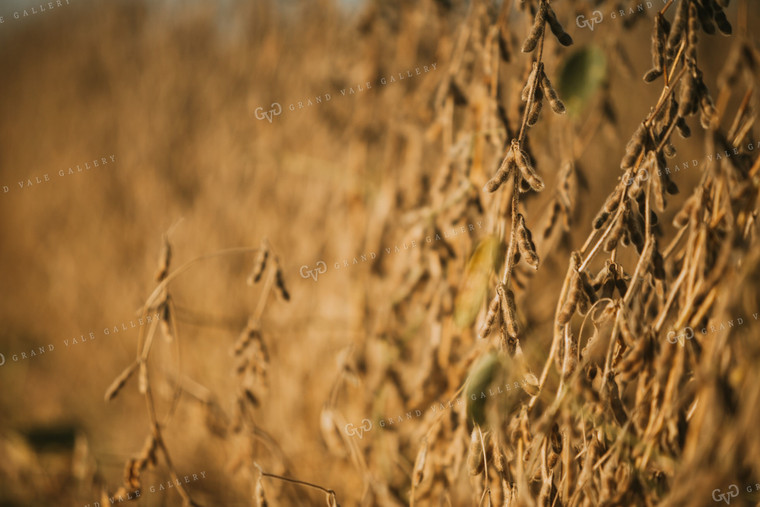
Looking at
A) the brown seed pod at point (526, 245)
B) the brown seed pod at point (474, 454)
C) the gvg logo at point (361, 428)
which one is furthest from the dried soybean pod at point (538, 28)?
the gvg logo at point (361, 428)

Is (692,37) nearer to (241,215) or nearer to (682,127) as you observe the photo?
(682,127)

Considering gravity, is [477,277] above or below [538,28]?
below

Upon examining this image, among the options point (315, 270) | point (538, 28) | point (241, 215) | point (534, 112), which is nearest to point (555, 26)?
point (538, 28)

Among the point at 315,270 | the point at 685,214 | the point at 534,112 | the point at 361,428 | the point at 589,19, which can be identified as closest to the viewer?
the point at 534,112

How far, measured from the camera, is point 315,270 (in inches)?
76.6

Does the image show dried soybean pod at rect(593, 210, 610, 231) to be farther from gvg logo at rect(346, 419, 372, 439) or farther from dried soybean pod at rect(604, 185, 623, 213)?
gvg logo at rect(346, 419, 372, 439)

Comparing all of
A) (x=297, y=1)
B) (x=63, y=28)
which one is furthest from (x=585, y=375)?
(x=63, y=28)

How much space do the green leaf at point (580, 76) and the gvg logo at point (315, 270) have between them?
1.13 meters

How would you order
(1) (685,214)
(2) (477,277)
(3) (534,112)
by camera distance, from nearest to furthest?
(3) (534,112) → (1) (685,214) → (2) (477,277)

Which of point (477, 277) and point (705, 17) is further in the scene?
point (477, 277)

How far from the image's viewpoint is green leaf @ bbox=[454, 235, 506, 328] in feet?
3.02

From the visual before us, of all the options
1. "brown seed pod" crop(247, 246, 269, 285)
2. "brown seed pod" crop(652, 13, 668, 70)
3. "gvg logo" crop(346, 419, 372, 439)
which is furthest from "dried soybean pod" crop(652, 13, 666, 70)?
"gvg logo" crop(346, 419, 372, 439)

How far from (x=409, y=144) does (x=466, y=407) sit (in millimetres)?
903

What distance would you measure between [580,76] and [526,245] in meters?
0.58
